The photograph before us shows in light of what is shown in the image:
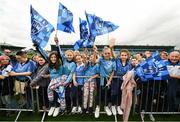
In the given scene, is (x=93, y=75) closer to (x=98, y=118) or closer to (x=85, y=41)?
(x=98, y=118)

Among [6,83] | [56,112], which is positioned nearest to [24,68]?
[6,83]

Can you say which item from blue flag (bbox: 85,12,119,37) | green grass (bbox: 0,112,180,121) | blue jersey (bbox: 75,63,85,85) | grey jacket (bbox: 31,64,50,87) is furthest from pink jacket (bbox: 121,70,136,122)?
blue flag (bbox: 85,12,119,37)

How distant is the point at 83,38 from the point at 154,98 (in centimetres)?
295

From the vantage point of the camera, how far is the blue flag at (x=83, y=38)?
327 inches

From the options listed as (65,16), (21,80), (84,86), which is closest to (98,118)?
(84,86)

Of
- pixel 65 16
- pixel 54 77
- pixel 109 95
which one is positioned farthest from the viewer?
pixel 65 16

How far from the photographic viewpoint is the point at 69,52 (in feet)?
24.2

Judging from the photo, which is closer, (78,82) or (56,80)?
(56,80)

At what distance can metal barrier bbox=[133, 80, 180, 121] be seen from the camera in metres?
7.05

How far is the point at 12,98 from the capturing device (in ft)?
24.4

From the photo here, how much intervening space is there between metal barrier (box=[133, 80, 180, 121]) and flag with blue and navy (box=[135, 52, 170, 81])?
0.27 meters

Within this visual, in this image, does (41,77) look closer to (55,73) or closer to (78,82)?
(55,73)

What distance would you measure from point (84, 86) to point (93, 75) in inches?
15.0

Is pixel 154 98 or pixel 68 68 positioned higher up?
pixel 68 68
